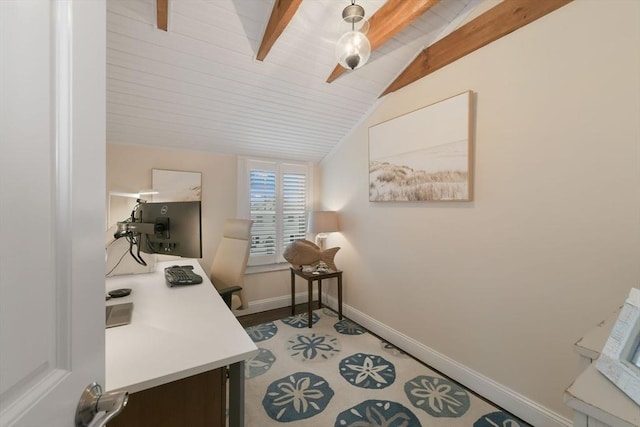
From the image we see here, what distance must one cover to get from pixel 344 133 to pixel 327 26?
1.27m

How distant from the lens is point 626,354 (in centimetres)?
70

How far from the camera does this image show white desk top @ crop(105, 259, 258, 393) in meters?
0.92

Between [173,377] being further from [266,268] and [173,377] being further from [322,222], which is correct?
[266,268]

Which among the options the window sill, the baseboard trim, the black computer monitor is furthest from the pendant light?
the window sill

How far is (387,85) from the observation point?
251cm

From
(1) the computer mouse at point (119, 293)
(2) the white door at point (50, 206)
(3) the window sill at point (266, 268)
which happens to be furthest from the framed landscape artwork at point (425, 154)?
(1) the computer mouse at point (119, 293)

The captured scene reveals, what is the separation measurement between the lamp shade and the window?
18.8 inches

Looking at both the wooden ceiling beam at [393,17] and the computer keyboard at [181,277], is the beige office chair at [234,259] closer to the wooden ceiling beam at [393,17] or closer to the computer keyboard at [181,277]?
the computer keyboard at [181,277]

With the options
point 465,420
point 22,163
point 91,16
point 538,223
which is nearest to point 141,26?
point 91,16

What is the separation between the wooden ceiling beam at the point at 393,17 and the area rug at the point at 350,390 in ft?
8.20

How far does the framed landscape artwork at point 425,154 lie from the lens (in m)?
1.89

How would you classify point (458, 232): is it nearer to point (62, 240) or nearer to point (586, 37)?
point (586, 37)

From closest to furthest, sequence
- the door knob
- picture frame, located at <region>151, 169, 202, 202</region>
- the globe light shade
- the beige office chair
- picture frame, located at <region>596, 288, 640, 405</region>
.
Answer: the door knob
picture frame, located at <region>596, 288, 640, 405</region>
the globe light shade
the beige office chair
picture frame, located at <region>151, 169, 202, 202</region>

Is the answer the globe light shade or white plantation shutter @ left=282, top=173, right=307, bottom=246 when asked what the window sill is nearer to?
white plantation shutter @ left=282, top=173, right=307, bottom=246
